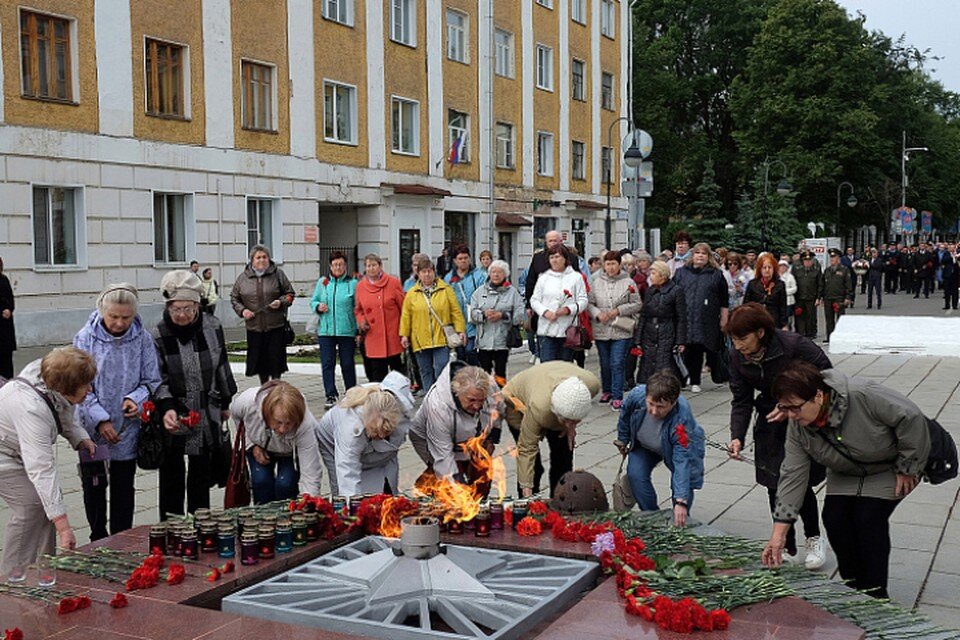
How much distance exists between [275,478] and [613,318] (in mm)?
6151

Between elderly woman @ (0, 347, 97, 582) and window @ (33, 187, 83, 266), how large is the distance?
47.5 ft

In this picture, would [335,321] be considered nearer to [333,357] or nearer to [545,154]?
[333,357]

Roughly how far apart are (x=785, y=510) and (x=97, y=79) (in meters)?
17.5

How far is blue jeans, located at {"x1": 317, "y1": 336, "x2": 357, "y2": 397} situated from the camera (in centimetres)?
1177

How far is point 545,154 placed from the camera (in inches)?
1378

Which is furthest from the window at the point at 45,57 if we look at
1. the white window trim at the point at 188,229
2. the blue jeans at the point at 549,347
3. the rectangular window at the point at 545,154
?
the rectangular window at the point at 545,154

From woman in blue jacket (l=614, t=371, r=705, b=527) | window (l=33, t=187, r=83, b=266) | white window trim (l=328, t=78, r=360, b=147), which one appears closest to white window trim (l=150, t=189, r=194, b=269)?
window (l=33, t=187, r=83, b=266)

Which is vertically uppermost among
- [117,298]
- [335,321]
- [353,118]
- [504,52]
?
[504,52]

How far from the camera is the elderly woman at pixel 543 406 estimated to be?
6.19 meters

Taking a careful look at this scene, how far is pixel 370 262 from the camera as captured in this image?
38.2 ft

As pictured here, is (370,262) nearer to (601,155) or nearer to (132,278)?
(132,278)

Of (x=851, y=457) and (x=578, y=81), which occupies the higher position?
(x=578, y=81)

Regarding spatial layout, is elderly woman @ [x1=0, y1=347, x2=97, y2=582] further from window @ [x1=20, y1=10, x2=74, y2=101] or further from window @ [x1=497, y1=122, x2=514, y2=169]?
window @ [x1=497, y1=122, x2=514, y2=169]

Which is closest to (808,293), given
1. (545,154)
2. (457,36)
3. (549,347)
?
(549,347)
